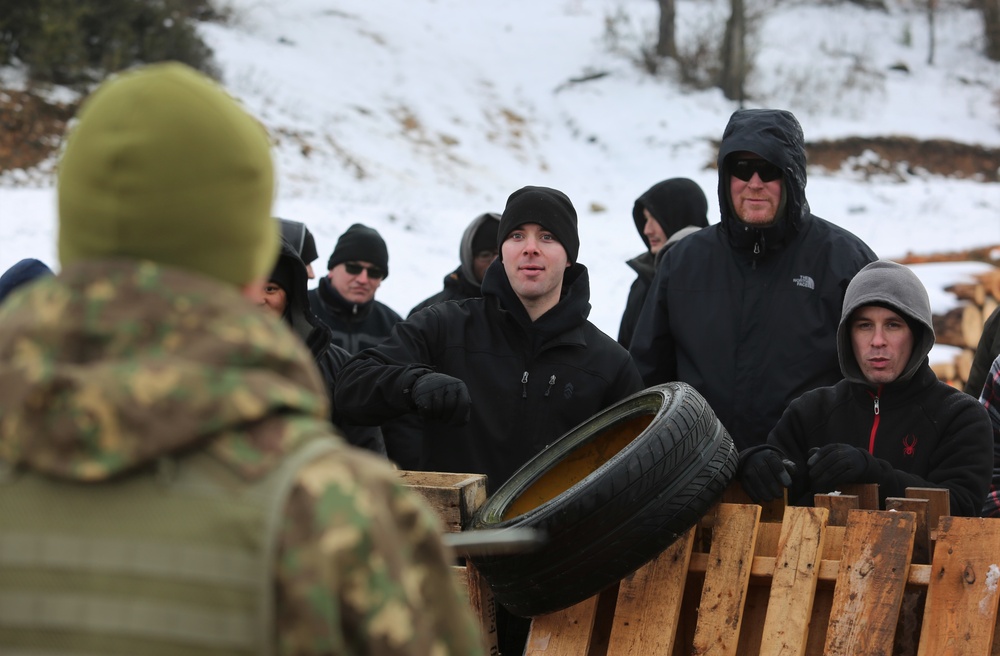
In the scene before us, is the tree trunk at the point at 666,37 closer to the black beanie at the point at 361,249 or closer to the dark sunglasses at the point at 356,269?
the black beanie at the point at 361,249

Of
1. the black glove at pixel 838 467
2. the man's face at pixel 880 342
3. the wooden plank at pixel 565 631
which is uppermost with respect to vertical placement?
the man's face at pixel 880 342

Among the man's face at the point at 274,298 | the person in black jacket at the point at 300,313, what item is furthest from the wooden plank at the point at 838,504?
the man's face at the point at 274,298

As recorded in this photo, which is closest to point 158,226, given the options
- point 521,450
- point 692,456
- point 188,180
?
point 188,180

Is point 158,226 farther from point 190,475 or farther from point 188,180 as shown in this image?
point 190,475

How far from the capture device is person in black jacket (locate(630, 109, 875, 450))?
15.1ft

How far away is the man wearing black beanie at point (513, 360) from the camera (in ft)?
13.9

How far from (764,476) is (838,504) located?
23 centimetres

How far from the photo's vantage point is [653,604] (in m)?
3.48

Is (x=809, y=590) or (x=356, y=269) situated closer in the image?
(x=809, y=590)

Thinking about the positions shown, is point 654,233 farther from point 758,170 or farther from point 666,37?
point 666,37

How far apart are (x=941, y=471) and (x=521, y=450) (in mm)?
1421

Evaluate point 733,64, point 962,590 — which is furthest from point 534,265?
point 733,64

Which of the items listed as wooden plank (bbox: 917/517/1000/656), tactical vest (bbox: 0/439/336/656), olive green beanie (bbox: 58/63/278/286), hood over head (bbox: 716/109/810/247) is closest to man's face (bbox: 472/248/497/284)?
hood over head (bbox: 716/109/810/247)

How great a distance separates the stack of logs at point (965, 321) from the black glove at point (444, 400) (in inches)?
231
